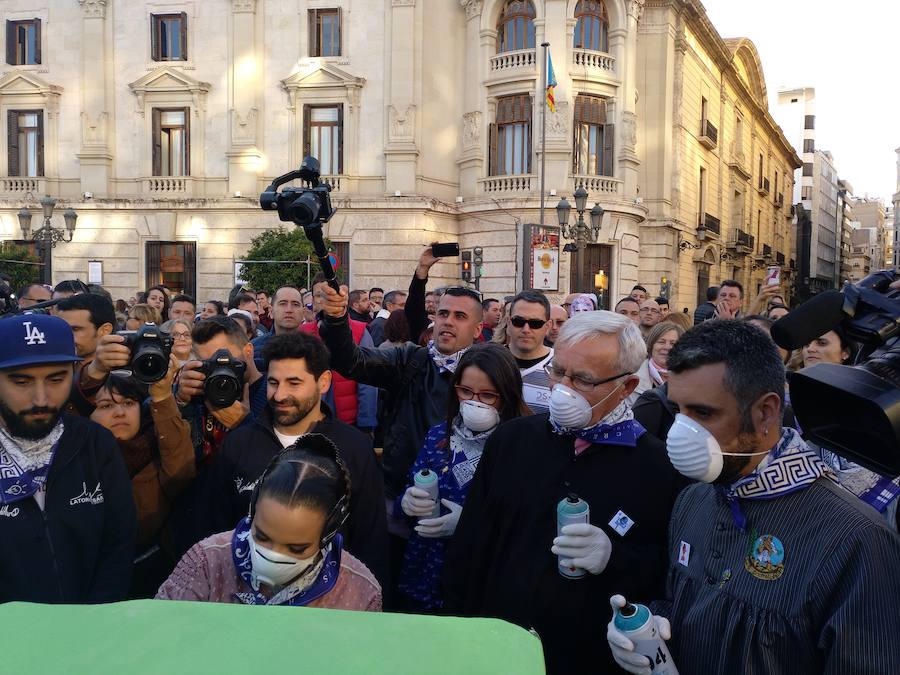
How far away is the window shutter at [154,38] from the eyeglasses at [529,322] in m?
23.6

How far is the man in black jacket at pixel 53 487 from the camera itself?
2.60 metres

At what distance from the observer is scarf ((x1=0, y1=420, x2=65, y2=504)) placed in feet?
8.50

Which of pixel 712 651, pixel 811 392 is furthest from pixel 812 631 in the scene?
pixel 811 392

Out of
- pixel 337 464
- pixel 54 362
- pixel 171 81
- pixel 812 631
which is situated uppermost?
pixel 171 81

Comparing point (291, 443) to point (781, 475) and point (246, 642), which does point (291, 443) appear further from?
point (246, 642)

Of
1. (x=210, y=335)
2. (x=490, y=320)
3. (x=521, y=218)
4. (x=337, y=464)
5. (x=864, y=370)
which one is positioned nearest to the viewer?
(x=864, y=370)

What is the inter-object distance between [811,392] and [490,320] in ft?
24.6

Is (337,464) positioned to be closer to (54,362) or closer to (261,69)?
(54,362)

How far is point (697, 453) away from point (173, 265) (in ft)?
80.9

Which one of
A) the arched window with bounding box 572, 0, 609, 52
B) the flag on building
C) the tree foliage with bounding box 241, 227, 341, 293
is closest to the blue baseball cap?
the tree foliage with bounding box 241, 227, 341, 293

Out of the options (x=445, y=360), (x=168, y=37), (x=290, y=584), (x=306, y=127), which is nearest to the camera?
(x=290, y=584)

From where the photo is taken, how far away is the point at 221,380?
331cm

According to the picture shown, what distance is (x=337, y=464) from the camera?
2.18m

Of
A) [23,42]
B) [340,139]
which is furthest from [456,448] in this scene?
[23,42]
